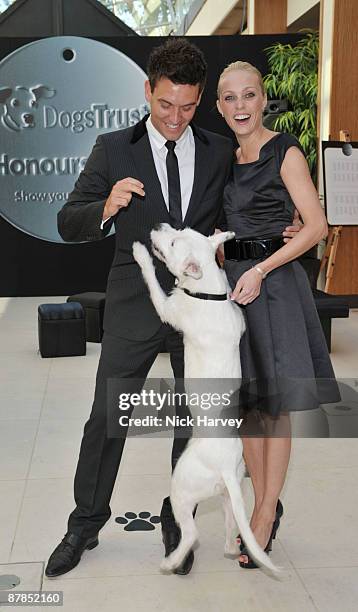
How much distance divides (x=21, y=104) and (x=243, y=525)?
285 inches

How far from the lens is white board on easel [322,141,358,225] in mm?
7574

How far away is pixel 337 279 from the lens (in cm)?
799

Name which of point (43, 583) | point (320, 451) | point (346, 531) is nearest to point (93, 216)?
point (43, 583)

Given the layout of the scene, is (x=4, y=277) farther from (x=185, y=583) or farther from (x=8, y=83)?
(x=185, y=583)

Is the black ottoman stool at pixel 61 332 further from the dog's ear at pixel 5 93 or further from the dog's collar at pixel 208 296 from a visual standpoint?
the dog's collar at pixel 208 296

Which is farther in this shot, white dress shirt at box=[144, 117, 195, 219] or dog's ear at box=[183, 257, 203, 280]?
white dress shirt at box=[144, 117, 195, 219]

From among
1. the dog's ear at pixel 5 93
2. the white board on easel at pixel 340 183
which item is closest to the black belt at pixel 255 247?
the white board on easel at pixel 340 183

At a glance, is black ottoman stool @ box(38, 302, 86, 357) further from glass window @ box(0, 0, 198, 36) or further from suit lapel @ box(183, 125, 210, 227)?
glass window @ box(0, 0, 198, 36)

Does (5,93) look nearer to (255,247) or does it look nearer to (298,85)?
(298,85)

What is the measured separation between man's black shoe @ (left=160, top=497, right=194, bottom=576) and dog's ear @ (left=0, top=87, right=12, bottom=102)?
6.84 meters

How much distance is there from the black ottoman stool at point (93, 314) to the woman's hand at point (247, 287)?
4.12 m

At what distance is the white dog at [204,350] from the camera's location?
2.27 meters

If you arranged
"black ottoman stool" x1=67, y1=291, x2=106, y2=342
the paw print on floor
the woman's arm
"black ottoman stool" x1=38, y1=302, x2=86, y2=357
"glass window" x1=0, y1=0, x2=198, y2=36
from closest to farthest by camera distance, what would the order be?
the woman's arm < the paw print on floor < "black ottoman stool" x1=38, y1=302, x2=86, y2=357 < "black ottoman stool" x1=67, y1=291, x2=106, y2=342 < "glass window" x1=0, y1=0, x2=198, y2=36

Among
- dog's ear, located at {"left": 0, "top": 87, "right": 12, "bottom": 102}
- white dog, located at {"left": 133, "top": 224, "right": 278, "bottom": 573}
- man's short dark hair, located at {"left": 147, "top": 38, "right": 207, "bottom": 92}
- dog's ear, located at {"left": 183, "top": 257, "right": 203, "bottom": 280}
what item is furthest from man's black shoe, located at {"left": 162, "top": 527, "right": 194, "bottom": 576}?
dog's ear, located at {"left": 0, "top": 87, "right": 12, "bottom": 102}
